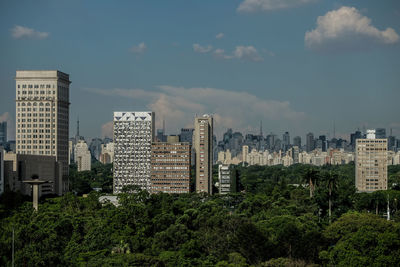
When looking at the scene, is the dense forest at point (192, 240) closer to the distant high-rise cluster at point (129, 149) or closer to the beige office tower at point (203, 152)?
the distant high-rise cluster at point (129, 149)

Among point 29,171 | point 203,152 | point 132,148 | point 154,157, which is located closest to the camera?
point 29,171

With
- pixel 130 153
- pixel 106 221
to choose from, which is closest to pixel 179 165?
pixel 130 153

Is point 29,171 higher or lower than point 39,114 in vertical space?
lower

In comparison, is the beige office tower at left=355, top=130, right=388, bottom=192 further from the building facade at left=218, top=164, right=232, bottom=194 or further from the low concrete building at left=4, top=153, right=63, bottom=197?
the low concrete building at left=4, top=153, right=63, bottom=197

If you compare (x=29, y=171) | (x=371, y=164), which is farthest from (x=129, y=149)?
(x=371, y=164)

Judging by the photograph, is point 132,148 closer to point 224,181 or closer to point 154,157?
point 154,157

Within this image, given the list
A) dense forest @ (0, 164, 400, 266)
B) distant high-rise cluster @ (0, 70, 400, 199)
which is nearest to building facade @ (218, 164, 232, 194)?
distant high-rise cluster @ (0, 70, 400, 199)

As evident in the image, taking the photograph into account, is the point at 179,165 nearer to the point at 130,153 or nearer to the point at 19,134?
the point at 130,153
